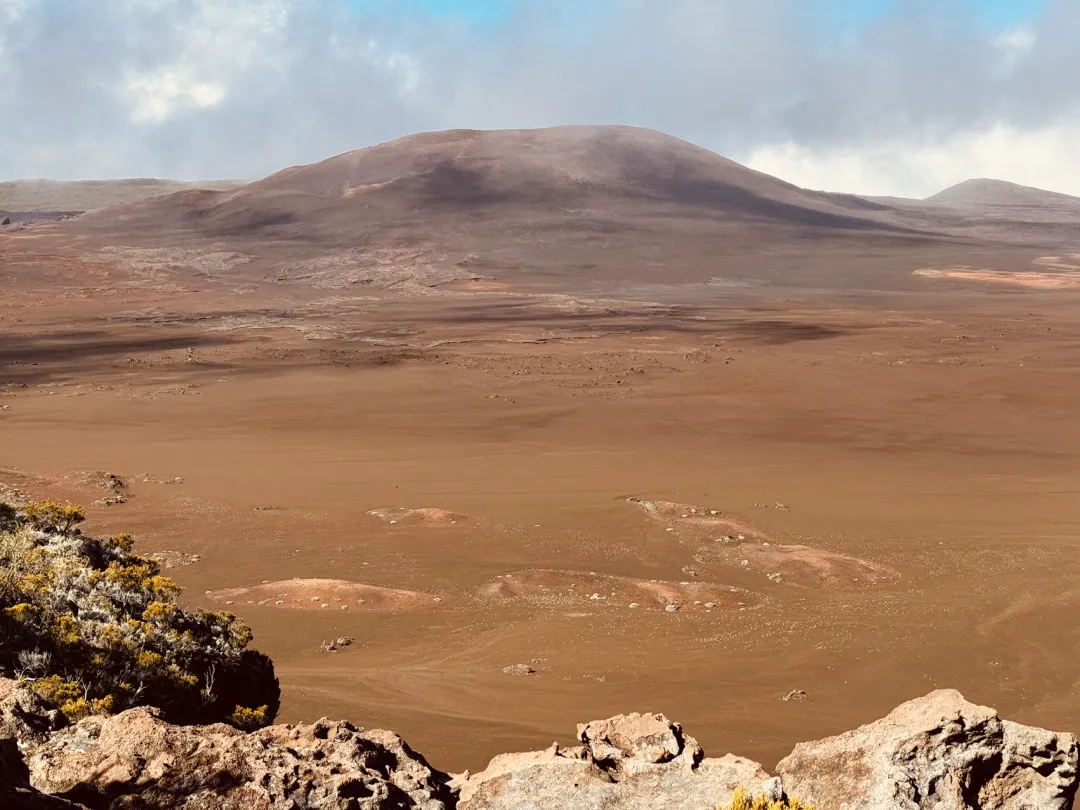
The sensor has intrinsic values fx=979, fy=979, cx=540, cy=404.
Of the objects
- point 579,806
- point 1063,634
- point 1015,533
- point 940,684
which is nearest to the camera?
→ point 579,806

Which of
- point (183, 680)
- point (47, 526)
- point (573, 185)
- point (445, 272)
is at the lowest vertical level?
point (183, 680)

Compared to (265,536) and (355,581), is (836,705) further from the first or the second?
(265,536)

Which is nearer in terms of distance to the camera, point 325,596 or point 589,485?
point 325,596

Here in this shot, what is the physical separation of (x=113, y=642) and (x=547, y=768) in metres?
2.78

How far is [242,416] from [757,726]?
1879 centimetres

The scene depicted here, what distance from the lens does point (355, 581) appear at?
11.5 metres

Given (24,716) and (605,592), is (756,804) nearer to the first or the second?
(24,716)

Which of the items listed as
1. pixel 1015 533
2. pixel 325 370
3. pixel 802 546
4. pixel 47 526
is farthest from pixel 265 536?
pixel 325 370

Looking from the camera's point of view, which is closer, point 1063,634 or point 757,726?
point 757,726

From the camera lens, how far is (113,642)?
5637 mm

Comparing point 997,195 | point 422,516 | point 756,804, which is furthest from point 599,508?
point 997,195

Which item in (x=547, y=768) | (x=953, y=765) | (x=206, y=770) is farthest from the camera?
(x=547, y=768)

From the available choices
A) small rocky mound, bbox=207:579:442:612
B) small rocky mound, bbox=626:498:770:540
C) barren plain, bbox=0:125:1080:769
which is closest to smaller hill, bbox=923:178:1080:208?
barren plain, bbox=0:125:1080:769

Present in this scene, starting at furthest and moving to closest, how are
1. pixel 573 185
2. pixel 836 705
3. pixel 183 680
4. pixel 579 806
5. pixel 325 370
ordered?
pixel 573 185 → pixel 325 370 → pixel 836 705 → pixel 183 680 → pixel 579 806
